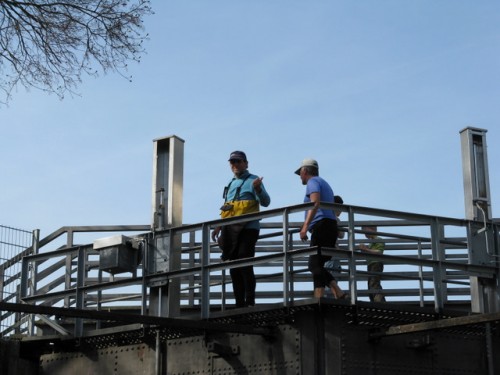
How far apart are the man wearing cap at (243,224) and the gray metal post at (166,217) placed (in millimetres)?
678

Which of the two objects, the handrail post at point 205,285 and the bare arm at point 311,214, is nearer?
the bare arm at point 311,214

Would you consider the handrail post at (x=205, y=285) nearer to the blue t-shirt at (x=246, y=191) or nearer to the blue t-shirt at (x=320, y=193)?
the blue t-shirt at (x=246, y=191)

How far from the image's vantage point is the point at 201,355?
45.7 feet

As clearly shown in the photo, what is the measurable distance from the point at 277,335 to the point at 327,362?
2.62 feet

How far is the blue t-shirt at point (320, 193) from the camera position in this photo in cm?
1359

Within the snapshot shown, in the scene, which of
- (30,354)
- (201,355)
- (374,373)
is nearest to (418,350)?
(374,373)

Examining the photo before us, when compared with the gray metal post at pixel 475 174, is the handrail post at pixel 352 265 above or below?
below

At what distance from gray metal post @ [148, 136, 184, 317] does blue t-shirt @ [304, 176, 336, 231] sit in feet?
6.93

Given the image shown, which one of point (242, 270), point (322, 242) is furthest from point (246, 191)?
point (322, 242)

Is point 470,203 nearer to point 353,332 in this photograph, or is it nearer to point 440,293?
point 440,293

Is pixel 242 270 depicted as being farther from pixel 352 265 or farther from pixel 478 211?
pixel 478 211

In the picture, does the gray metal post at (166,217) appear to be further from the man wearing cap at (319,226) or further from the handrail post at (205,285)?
the man wearing cap at (319,226)

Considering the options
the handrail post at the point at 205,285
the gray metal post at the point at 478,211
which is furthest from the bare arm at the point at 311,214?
the gray metal post at the point at 478,211

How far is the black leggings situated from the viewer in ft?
43.7
